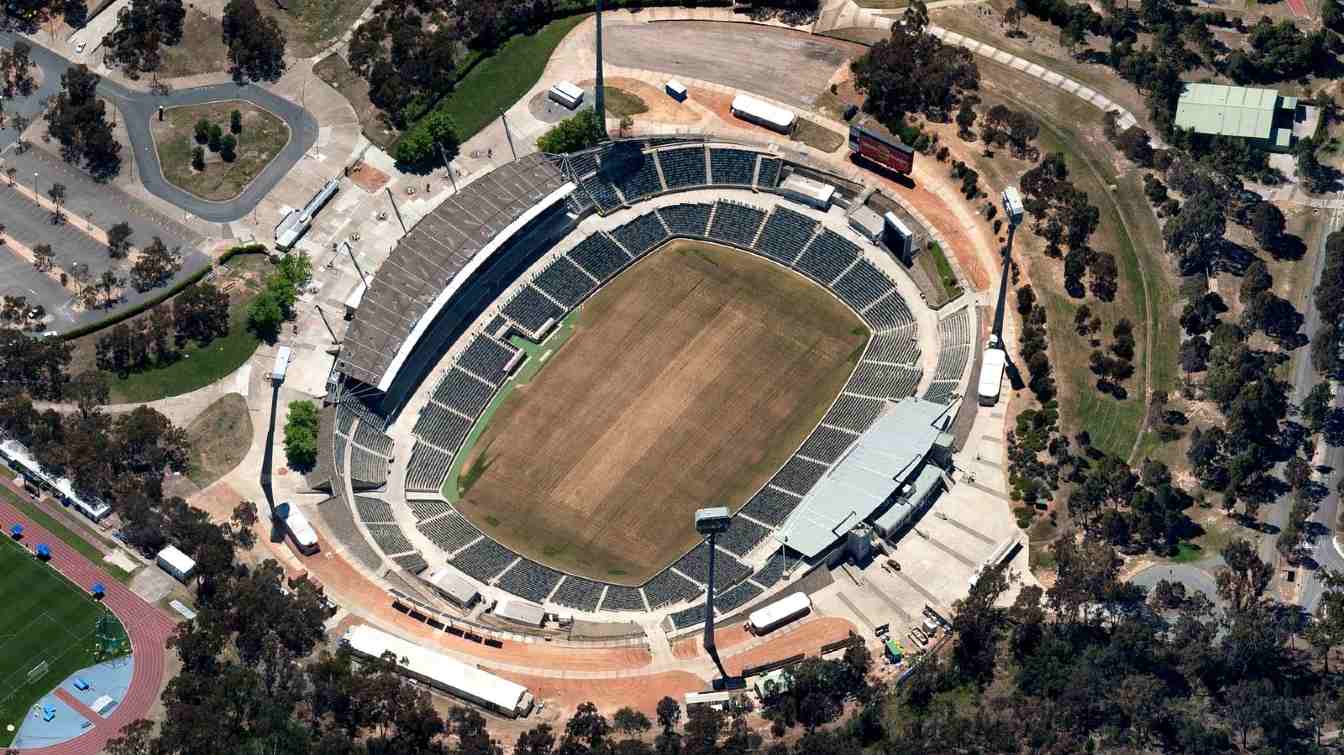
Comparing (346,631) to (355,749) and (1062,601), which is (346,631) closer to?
(355,749)

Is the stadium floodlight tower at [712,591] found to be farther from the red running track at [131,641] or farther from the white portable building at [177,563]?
the red running track at [131,641]

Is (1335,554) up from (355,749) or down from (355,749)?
up

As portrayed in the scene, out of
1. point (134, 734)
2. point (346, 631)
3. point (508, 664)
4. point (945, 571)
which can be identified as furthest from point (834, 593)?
point (134, 734)

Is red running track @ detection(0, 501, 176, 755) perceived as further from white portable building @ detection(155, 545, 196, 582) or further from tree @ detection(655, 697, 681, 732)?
tree @ detection(655, 697, 681, 732)

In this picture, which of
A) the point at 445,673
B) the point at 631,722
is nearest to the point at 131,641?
the point at 445,673

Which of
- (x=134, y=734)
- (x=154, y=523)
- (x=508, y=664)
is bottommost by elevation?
(x=134, y=734)

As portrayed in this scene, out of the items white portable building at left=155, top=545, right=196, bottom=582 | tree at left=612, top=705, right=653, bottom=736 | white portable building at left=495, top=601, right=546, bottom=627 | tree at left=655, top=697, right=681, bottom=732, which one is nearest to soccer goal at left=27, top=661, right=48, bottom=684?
white portable building at left=155, top=545, right=196, bottom=582
